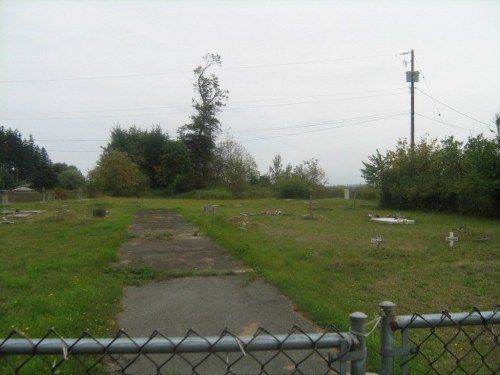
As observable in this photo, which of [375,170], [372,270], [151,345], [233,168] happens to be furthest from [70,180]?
[151,345]

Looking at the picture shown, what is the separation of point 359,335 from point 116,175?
5056cm

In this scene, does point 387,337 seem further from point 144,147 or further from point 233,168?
point 144,147

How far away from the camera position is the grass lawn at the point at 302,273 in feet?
17.5

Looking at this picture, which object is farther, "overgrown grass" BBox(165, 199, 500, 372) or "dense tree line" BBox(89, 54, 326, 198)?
"dense tree line" BBox(89, 54, 326, 198)

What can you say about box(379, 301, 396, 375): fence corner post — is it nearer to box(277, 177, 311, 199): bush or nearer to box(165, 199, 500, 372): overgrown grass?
box(165, 199, 500, 372): overgrown grass

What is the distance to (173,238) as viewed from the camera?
13188mm

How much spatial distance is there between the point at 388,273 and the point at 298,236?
6.09 m

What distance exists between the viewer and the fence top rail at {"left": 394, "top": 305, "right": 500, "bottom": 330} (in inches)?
73.5

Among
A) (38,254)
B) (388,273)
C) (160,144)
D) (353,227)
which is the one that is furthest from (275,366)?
(160,144)

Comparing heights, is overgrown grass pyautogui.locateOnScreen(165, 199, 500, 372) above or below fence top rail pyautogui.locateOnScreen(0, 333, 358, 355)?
below

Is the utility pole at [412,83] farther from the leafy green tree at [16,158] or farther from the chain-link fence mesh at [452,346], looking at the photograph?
the leafy green tree at [16,158]

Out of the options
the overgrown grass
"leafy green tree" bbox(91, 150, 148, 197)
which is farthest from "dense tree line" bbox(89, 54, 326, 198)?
the overgrown grass

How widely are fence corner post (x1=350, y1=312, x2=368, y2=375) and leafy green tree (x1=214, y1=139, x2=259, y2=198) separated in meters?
43.4

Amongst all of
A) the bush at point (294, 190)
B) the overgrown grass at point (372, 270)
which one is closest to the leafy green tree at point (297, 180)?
the bush at point (294, 190)
